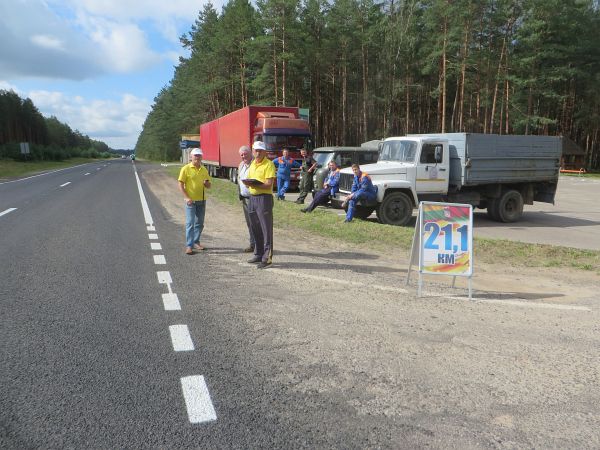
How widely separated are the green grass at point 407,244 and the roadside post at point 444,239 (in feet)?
7.45

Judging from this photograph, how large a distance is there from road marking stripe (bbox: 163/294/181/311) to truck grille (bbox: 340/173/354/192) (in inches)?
322

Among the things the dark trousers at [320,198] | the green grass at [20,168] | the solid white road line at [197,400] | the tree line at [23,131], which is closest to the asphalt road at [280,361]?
the solid white road line at [197,400]

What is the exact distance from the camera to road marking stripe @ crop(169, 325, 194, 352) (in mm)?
3928

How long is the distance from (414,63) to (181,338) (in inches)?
1666

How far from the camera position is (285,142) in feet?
69.3

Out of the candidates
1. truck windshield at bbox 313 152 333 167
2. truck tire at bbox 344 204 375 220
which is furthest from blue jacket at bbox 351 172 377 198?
truck windshield at bbox 313 152 333 167

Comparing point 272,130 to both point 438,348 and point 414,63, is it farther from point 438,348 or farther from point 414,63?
point 414,63

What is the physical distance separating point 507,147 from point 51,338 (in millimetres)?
12978

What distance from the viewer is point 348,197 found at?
12.0 meters

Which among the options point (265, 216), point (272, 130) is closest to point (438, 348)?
point (265, 216)

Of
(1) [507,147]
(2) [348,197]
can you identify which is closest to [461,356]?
(2) [348,197]

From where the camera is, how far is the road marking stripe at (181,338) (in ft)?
12.9

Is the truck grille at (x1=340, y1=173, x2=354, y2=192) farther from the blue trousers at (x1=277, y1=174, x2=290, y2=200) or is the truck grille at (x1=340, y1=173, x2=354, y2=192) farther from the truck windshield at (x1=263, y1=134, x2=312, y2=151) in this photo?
the truck windshield at (x1=263, y1=134, x2=312, y2=151)

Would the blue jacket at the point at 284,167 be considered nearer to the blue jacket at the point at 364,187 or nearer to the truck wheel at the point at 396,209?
the blue jacket at the point at 364,187
